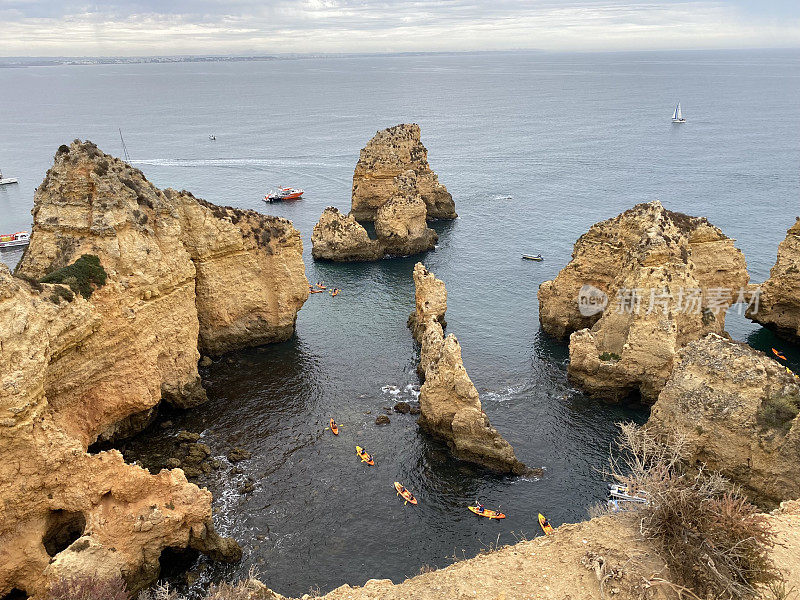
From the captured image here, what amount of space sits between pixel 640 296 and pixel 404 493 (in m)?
21.8

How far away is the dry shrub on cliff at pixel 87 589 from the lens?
2269cm

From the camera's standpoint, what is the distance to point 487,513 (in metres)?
33.5

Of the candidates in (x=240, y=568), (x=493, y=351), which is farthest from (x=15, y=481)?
(x=493, y=351)

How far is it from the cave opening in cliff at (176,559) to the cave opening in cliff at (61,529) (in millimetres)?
4229

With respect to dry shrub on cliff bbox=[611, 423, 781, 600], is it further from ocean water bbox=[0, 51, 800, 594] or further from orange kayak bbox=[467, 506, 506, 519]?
orange kayak bbox=[467, 506, 506, 519]

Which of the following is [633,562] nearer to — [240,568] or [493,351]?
[240,568]

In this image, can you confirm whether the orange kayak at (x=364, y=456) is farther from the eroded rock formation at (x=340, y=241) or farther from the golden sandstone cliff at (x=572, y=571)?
the eroded rock formation at (x=340, y=241)

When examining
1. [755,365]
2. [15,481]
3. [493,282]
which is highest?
[755,365]

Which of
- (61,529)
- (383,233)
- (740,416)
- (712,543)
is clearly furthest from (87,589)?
(383,233)

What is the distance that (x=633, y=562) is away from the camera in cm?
1792

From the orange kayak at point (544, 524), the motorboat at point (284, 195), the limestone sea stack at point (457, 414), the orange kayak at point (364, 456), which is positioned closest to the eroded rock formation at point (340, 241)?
the motorboat at point (284, 195)

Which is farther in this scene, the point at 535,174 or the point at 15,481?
the point at 535,174

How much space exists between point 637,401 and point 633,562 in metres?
28.3

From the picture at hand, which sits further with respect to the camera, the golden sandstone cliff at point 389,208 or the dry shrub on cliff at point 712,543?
the golden sandstone cliff at point 389,208
